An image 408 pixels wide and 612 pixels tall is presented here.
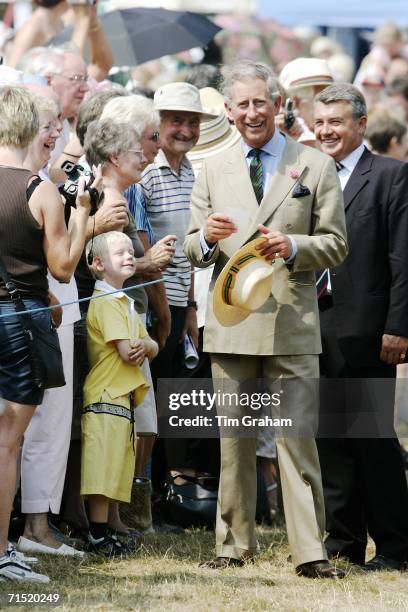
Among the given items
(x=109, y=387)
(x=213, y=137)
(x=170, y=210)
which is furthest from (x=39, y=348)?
(x=213, y=137)

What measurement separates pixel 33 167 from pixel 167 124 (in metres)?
1.81

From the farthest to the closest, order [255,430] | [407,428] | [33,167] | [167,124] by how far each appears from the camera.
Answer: [407,428]
[167,124]
[255,430]
[33,167]

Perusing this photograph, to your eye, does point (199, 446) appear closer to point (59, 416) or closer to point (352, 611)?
point (59, 416)

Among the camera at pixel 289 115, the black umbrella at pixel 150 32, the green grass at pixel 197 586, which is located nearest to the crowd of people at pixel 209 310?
the green grass at pixel 197 586

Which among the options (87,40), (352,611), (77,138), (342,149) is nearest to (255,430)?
(352,611)

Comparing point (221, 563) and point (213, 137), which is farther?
point (213, 137)

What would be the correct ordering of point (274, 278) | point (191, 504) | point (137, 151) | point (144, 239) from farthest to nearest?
point (191, 504) → point (144, 239) → point (137, 151) → point (274, 278)

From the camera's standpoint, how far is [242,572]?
234 inches

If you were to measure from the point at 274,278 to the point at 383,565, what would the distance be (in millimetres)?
1597

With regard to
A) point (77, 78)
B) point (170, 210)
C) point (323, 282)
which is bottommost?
point (323, 282)

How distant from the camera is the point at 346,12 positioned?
1414 cm

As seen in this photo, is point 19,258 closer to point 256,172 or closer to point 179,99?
point 256,172

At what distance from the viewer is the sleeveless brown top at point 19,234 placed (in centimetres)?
535

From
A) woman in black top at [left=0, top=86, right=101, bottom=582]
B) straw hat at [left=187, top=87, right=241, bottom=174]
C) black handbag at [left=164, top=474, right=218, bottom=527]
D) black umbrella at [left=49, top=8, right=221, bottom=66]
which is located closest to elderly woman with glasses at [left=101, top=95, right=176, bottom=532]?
black handbag at [left=164, top=474, right=218, bottom=527]
